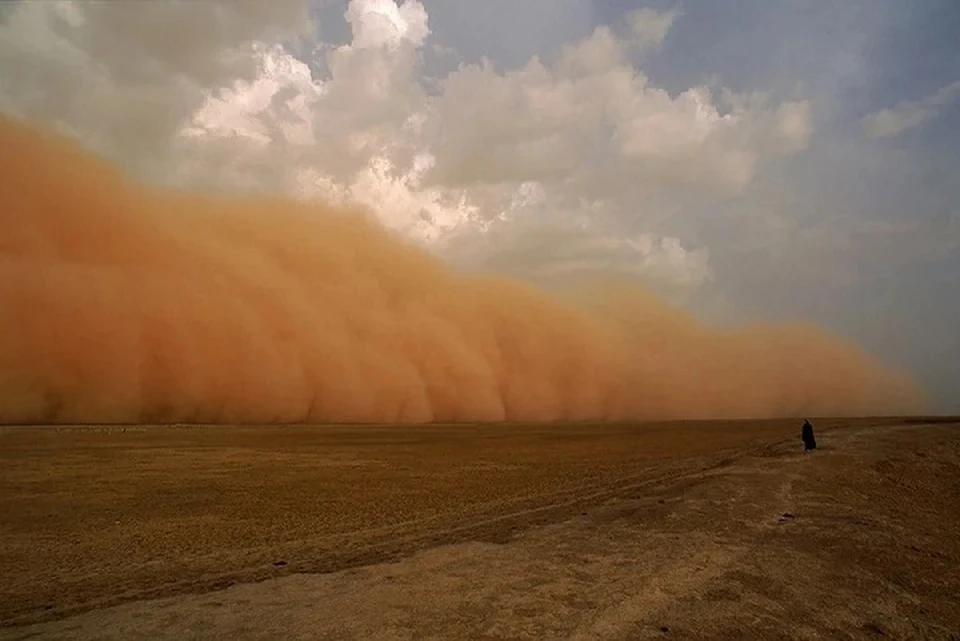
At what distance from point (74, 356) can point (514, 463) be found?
137 feet

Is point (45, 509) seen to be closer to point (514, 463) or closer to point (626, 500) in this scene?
point (626, 500)

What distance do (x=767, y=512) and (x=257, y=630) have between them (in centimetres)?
1108

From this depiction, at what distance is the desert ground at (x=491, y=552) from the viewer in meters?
→ 7.70

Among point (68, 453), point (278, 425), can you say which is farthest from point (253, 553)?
point (278, 425)

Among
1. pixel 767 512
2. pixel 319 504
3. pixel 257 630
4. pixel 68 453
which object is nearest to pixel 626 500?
pixel 767 512

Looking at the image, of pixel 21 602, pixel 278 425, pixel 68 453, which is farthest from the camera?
pixel 278 425

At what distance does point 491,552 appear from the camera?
10.6 meters

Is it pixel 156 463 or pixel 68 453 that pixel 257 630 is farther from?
pixel 68 453

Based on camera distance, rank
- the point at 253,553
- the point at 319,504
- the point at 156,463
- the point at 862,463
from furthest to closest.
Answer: the point at 156,463
the point at 862,463
the point at 319,504
the point at 253,553

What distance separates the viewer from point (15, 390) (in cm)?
4797

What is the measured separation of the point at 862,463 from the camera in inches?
892

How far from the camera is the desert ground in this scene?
7699 millimetres

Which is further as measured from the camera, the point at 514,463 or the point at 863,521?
the point at 514,463

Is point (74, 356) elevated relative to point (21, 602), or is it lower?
elevated
